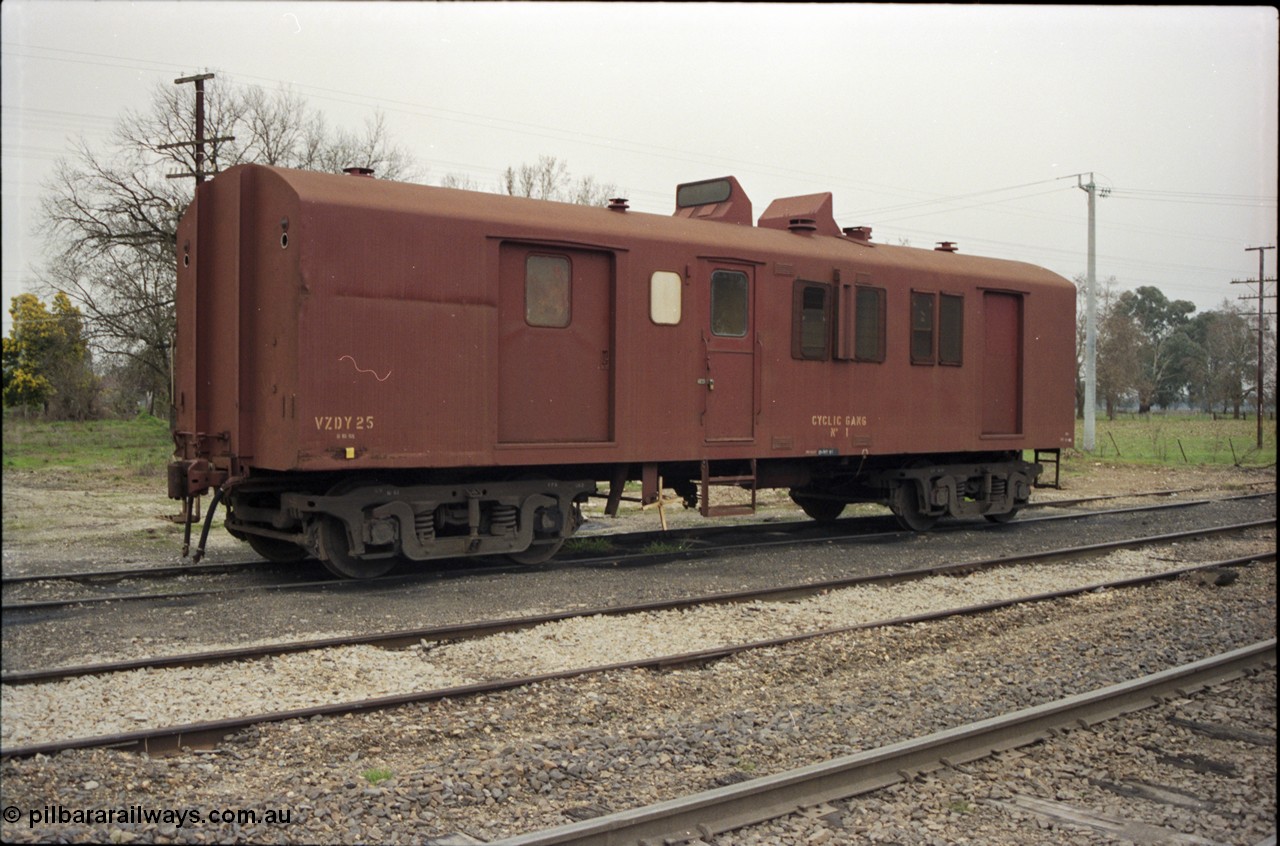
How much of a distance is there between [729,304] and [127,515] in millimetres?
9499

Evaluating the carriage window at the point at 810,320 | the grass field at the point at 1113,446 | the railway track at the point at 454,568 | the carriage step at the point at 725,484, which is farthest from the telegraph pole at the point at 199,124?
the carriage step at the point at 725,484

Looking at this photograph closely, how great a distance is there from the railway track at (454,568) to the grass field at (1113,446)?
1390 millimetres

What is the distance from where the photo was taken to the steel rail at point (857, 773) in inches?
176

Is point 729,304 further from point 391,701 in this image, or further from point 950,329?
point 391,701

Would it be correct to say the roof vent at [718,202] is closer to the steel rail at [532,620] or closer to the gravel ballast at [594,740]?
the steel rail at [532,620]

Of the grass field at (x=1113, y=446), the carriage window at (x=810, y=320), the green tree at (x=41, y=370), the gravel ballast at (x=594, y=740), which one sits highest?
the carriage window at (x=810, y=320)

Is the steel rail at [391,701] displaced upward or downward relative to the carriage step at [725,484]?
downward

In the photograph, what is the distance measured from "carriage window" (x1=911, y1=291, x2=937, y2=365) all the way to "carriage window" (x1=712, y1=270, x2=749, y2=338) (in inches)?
114

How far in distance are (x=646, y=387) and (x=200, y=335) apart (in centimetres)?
451

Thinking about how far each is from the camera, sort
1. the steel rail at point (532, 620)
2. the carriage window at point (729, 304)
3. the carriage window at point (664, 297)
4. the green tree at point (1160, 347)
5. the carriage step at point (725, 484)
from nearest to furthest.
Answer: the steel rail at point (532, 620), the carriage window at point (664, 297), the carriage step at point (725, 484), the carriage window at point (729, 304), the green tree at point (1160, 347)

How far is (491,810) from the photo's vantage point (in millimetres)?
4871

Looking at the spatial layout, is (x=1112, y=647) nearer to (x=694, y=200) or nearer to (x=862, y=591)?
(x=862, y=591)

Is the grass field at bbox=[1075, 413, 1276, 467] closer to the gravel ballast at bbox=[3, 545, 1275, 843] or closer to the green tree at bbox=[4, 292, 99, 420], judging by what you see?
the gravel ballast at bbox=[3, 545, 1275, 843]

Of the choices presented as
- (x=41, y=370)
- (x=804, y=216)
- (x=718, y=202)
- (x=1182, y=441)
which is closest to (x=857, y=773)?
(x=41, y=370)
